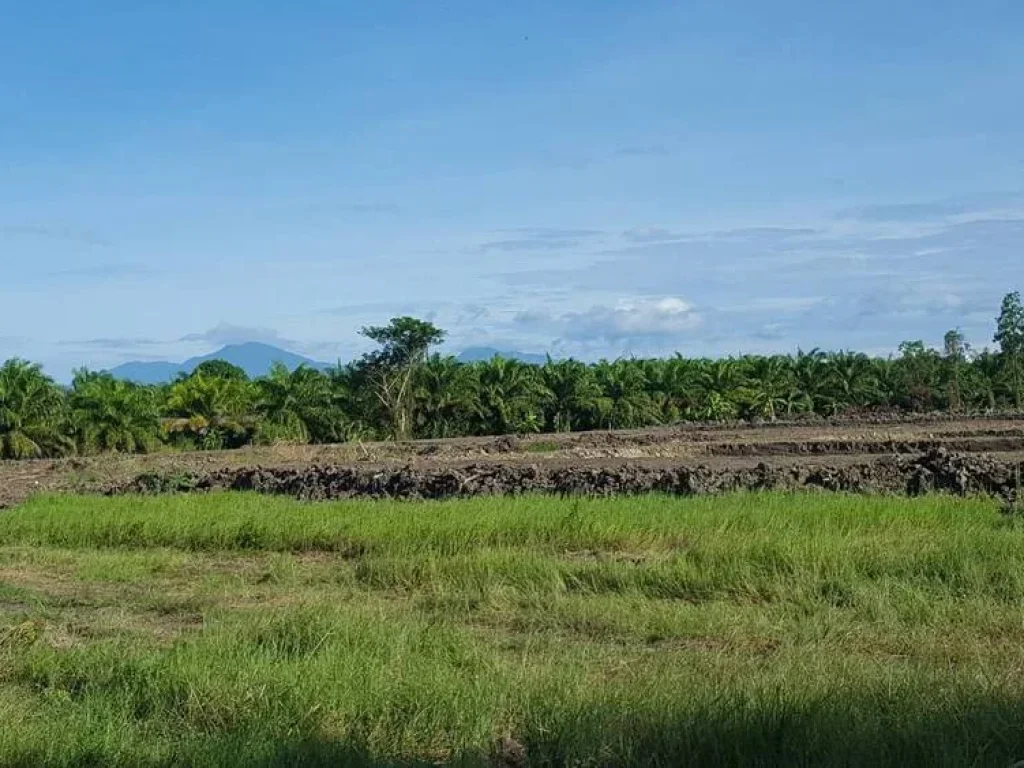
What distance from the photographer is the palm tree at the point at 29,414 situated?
103 feet

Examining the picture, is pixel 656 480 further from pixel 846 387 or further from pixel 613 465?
pixel 846 387

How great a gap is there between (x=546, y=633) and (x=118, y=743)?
12.8 feet

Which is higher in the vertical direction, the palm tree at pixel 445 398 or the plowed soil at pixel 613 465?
the palm tree at pixel 445 398

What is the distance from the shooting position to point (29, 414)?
1249 inches

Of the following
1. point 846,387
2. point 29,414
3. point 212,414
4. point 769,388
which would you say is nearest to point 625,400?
point 769,388

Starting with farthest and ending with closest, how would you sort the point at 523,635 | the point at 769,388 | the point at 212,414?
the point at 769,388
the point at 212,414
the point at 523,635

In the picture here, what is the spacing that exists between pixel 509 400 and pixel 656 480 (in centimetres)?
2029

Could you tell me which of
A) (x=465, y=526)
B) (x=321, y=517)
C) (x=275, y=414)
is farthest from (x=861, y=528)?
(x=275, y=414)

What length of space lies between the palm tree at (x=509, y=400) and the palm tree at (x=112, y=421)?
993 cm

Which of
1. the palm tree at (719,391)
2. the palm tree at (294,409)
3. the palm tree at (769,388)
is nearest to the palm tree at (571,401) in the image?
the palm tree at (719,391)

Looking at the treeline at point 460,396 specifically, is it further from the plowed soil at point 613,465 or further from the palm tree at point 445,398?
the plowed soil at point 613,465

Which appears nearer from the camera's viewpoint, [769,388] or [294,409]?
[294,409]

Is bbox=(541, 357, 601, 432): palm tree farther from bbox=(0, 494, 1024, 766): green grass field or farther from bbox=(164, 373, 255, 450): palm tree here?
bbox=(0, 494, 1024, 766): green grass field

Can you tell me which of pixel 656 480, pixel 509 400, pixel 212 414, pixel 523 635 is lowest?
pixel 523 635
